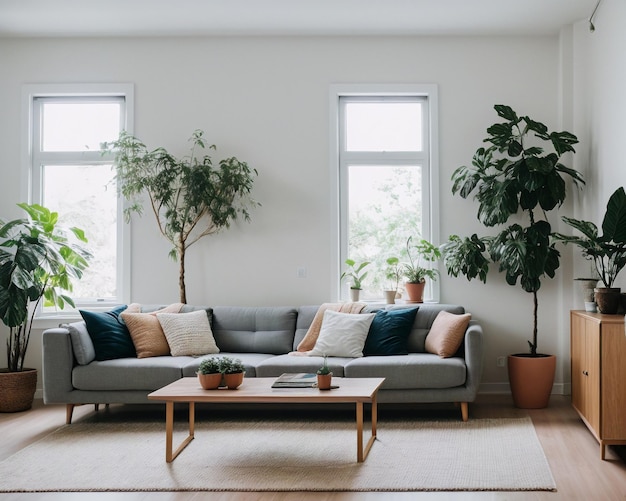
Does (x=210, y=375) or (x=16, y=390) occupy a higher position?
(x=210, y=375)

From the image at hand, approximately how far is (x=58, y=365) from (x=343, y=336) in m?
2.07

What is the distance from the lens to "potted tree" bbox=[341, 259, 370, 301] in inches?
235

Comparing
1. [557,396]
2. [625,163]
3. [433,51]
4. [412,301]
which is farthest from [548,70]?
[557,396]

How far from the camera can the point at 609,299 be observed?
178 inches

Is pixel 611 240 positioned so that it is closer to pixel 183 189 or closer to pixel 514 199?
pixel 514 199

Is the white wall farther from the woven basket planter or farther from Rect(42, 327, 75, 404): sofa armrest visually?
Rect(42, 327, 75, 404): sofa armrest

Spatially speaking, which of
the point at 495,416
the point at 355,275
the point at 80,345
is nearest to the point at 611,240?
the point at 495,416

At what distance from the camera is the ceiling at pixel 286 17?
5.42 metres

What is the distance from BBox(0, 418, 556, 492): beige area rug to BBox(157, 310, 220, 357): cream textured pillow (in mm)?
608

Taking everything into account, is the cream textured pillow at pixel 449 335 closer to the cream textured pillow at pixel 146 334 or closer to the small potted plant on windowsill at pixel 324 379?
the small potted plant on windowsill at pixel 324 379

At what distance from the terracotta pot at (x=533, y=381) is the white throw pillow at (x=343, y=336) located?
1228mm

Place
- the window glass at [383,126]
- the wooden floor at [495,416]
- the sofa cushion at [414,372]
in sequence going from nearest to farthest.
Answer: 1. the wooden floor at [495,416]
2. the sofa cushion at [414,372]
3. the window glass at [383,126]

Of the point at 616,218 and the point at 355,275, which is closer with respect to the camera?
the point at 616,218

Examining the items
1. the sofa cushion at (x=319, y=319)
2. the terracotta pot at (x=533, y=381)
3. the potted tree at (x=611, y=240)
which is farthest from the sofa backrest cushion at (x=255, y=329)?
the potted tree at (x=611, y=240)
